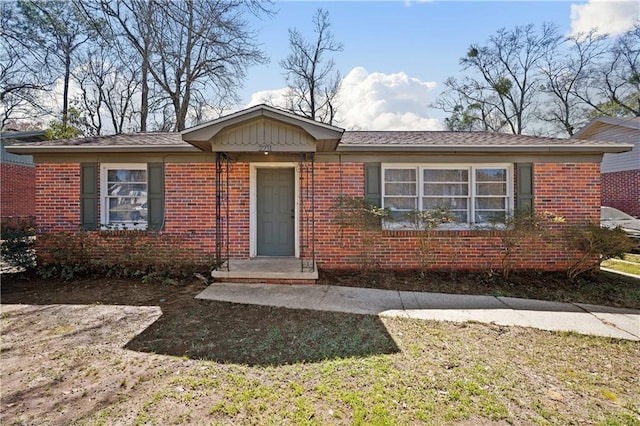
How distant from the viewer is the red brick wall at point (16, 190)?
14.9m

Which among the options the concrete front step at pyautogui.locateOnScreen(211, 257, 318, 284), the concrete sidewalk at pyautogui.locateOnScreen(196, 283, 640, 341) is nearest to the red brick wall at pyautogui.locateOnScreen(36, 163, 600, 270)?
the concrete front step at pyautogui.locateOnScreen(211, 257, 318, 284)

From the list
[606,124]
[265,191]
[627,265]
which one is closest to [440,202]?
[265,191]

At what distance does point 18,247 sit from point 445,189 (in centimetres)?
912

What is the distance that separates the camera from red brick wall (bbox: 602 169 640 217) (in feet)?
43.2

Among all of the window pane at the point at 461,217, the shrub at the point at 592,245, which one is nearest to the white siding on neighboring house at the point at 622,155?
the shrub at the point at 592,245

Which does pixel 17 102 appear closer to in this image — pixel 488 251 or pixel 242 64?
pixel 242 64

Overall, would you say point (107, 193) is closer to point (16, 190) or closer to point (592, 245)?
point (592, 245)

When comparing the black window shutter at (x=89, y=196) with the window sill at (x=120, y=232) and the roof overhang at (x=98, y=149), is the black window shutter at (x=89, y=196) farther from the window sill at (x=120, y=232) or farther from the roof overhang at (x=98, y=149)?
the roof overhang at (x=98, y=149)

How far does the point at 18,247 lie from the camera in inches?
274

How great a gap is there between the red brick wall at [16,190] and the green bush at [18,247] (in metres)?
9.97

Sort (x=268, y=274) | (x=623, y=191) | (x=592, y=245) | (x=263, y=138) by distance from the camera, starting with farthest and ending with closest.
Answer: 1. (x=623, y=191)
2. (x=592, y=245)
3. (x=268, y=274)
4. (x=263, y=138)

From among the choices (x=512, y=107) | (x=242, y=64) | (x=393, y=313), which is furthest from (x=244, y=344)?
(x=512, y=107)

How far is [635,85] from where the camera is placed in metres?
22.3

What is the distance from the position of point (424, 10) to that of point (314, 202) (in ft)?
19.3
